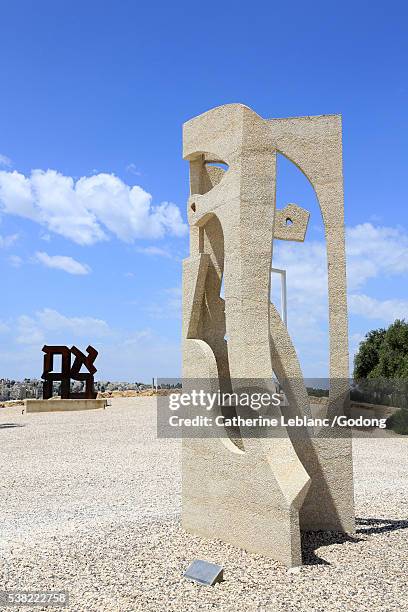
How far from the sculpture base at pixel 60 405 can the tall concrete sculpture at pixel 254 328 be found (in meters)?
17.7

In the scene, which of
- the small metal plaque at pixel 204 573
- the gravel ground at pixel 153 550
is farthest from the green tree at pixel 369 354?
the small metal plaque at pixel 204 573

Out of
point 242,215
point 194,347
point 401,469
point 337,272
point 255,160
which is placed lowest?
point 401,469

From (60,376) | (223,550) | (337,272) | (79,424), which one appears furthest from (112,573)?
(60,376)

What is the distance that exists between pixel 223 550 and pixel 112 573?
1178 millimetres

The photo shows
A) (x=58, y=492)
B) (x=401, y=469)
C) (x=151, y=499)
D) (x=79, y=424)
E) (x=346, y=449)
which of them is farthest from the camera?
(x=79, y=424)

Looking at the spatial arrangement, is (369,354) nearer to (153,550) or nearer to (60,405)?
(60,405)

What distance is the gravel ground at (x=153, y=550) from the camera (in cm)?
482

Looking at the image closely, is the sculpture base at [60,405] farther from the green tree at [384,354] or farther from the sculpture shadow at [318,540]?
the sculpture shadow at [318,540]

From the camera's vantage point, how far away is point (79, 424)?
18.5 meters

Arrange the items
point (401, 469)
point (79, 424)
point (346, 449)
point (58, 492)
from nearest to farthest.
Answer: point (346, 449) → point (58, 492) → point (401, 469) → point (79, 424)

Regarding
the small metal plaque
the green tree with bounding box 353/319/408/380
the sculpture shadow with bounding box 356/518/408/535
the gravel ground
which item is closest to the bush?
the green tree with bounding box 353/319/408/380

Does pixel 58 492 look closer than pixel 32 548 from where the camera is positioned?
No

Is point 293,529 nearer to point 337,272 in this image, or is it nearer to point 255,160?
point 337,272

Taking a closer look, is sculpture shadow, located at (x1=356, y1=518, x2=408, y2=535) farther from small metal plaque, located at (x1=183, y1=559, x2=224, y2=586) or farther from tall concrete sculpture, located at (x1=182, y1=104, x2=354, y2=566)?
small metal plaque, located at (x1=183, y1=559, x2=224, y2=586)
